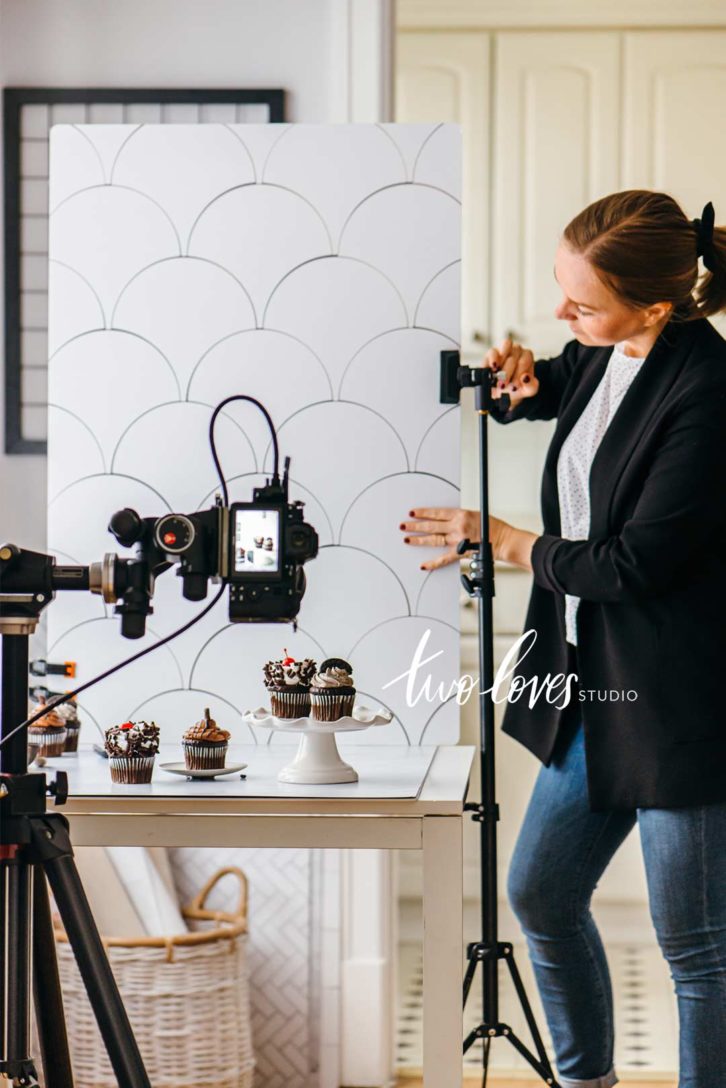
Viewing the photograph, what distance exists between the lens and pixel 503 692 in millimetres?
2871

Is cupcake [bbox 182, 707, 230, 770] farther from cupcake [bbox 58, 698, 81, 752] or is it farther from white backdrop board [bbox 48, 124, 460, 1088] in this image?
white backdrop board [bbox 48, 124, 460, 1088]

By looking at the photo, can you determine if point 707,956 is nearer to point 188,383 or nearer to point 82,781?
point 82,781

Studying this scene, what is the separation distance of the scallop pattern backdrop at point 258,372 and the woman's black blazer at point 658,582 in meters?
0.30

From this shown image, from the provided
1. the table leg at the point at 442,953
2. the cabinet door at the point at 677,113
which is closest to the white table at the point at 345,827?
the table leg at the point at 442,953

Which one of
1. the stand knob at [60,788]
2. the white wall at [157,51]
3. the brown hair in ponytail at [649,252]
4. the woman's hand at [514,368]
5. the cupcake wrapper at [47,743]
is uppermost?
the white wall at [157,51]

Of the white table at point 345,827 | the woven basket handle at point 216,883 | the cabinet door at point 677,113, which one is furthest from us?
the cabinet door at point 677,113

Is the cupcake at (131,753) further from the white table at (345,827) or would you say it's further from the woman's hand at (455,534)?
the woman's hand at (455,534)

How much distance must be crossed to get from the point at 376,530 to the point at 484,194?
53.2 inches

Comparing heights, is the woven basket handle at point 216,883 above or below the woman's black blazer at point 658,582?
below

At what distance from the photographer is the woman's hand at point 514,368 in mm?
1805

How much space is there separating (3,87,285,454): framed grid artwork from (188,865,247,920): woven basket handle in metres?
0.81

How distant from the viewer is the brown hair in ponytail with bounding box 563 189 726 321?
1531 millimetres

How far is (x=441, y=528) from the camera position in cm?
181

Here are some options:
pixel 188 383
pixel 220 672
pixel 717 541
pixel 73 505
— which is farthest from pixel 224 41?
pixel 717 541
